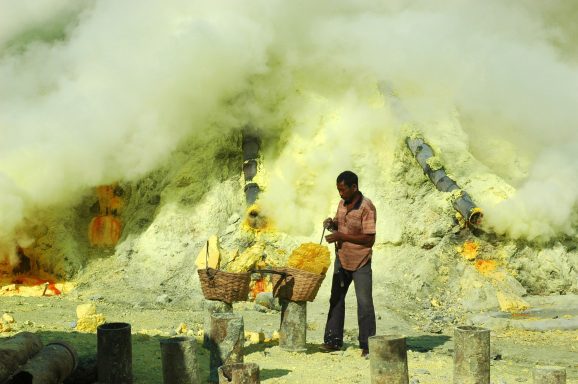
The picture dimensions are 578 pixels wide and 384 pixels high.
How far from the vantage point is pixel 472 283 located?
10.7m

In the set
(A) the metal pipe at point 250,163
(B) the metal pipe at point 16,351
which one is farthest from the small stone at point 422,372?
(A) the metal pipe at point 250,163

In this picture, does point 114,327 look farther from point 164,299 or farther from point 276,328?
point 164,299

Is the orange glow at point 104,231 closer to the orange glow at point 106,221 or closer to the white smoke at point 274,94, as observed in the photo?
the orange glow at point 106,221

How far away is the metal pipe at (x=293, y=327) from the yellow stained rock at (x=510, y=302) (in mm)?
4092

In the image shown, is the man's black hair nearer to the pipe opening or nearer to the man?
the man

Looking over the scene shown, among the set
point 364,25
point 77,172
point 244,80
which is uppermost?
point 364,25

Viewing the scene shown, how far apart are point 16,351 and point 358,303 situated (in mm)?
3105

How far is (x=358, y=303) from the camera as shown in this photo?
6.92 meters

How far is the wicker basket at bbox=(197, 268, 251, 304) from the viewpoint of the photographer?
22.7 ft

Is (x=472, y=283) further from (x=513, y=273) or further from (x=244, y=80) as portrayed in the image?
(x=244, y=80)

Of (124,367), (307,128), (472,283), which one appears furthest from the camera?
(307,128)

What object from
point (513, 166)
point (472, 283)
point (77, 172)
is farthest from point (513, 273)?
point (77, 172)

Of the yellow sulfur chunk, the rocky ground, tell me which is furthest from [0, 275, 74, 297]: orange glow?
the yellow sulfur chunk

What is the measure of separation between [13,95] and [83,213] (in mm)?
2327
